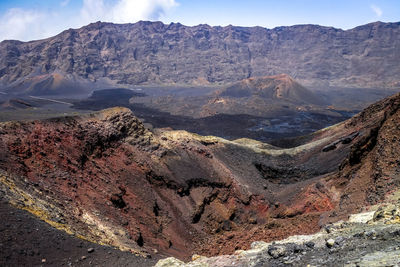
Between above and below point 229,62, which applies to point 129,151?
below

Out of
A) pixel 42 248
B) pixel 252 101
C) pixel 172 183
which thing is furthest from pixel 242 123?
pixel 42 248

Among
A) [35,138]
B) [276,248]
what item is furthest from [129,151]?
[276,248]

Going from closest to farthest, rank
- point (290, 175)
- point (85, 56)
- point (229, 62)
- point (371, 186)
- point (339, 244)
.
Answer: point (339, 244), point (371, 186), point (290, 175), point (85, 56), point (229, 62)

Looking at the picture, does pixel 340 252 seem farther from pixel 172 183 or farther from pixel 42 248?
pixel 172 183

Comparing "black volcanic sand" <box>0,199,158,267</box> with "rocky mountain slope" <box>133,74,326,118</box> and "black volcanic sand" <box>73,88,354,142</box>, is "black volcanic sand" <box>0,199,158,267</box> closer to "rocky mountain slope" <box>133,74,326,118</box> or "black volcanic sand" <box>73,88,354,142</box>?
"black volcanic sand" <box>73,88,354,142</box>

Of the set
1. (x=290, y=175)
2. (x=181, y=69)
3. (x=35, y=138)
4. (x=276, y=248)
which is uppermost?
(x=181, y=69)

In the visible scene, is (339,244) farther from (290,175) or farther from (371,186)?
(290,175)
